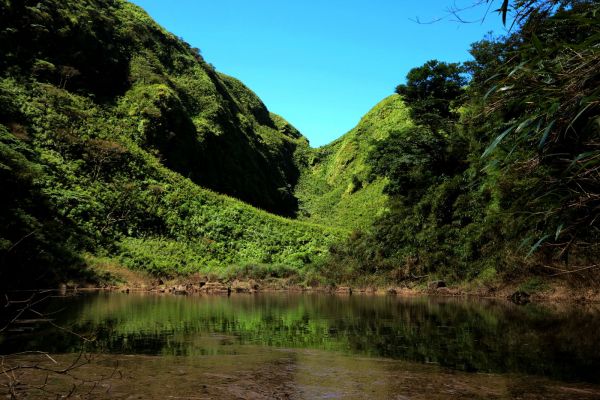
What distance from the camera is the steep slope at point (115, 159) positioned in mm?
33906

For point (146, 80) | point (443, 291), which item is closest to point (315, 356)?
point (443, 291)

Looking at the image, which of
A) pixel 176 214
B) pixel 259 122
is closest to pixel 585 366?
pixel 176 214

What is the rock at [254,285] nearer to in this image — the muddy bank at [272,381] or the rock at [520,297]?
the rock at [520,297]

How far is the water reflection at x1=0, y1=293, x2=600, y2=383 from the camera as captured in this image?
8062 mm

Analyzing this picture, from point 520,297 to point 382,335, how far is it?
1154 centimetres

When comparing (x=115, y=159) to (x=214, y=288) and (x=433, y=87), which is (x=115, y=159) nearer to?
(x=214, y=288)

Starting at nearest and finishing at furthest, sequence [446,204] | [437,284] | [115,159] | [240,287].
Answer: [437,284], [446,204], [240,287], [115,159]

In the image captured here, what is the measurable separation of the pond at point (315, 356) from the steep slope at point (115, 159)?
46.8ft

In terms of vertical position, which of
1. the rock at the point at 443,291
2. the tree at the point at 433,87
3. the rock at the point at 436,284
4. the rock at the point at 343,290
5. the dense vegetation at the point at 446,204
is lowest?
the rock at the point at 343,290

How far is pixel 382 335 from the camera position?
11352mm

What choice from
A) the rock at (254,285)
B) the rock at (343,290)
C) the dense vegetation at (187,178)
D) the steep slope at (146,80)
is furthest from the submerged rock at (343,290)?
the steep slope at (146,80)

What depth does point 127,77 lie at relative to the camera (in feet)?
179

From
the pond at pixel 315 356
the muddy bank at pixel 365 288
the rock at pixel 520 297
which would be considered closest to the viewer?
the pond at pixel 315 356

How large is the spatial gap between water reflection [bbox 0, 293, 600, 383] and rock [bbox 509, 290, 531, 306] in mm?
2928
